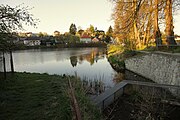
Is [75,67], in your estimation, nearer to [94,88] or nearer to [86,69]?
[86,69]

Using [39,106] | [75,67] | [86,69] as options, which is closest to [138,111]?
[39,106]

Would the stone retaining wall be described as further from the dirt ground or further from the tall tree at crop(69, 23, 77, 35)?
the tall tree at crop(69, 23, 77, 35)

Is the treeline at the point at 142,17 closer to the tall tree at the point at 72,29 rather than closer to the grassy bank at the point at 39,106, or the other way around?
the grassy bank at the point at 39,106

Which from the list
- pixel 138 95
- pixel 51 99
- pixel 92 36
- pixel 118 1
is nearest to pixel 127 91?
pixel 138 95

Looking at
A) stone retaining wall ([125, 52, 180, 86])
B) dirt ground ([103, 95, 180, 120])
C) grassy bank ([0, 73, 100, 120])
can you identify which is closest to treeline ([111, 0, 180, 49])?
stone retaining wall ([125, 52, 180, 86])

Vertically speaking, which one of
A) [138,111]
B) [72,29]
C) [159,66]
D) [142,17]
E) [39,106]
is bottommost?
[138,111]

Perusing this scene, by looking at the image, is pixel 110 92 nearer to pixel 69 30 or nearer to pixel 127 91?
pixel 127 91

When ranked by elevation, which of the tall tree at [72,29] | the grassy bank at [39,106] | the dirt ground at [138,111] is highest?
the tall tree at [72,29]

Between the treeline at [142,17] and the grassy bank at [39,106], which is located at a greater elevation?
the treeline at [142,17]

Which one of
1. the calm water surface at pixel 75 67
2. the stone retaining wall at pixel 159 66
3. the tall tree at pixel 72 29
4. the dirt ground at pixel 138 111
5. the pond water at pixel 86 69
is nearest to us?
the dirt ground at pixel 138 111

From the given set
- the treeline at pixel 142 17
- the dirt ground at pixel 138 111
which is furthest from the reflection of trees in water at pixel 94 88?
the treeline at pixel 142 17

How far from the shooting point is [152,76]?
13.9 metres

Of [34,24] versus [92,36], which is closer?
[34,24]

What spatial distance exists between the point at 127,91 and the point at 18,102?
618 cm
